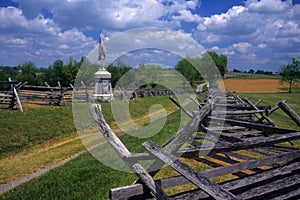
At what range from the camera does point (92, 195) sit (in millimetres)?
4836

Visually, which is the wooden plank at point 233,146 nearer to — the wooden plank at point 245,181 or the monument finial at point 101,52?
the wooden plank at point 245,181

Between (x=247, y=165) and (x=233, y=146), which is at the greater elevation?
(x=233, y=146)

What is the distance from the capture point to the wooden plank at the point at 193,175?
2.53 meters

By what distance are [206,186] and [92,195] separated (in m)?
3.01

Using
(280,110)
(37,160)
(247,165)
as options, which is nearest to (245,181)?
(247,165)

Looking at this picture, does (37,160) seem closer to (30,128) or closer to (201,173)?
(30,128)

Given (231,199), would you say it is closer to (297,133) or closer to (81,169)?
(297,133)

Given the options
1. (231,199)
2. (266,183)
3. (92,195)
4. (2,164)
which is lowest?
(2,164)

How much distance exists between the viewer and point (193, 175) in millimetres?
2664

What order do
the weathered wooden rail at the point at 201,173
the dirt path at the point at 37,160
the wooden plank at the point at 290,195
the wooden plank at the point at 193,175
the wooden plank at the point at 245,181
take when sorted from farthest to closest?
1. the dirt path at the point at 37,160
2. the wooden plank at the point at 290,195
3. the wooden plank at the point at 245,181
4. the weathered wooden rail at the point at 201,173
5. the wooden plank at the point at 193,175

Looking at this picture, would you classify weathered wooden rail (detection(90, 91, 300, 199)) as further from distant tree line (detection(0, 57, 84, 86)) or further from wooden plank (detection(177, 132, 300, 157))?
distant tree line (detection(0, 57, 84, 86))

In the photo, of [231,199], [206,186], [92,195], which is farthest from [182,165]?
[92,195]

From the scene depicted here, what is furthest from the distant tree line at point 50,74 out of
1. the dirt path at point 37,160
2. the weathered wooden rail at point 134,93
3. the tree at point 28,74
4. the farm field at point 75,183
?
the farm field at point 75,183

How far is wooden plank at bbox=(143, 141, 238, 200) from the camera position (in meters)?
2.53
